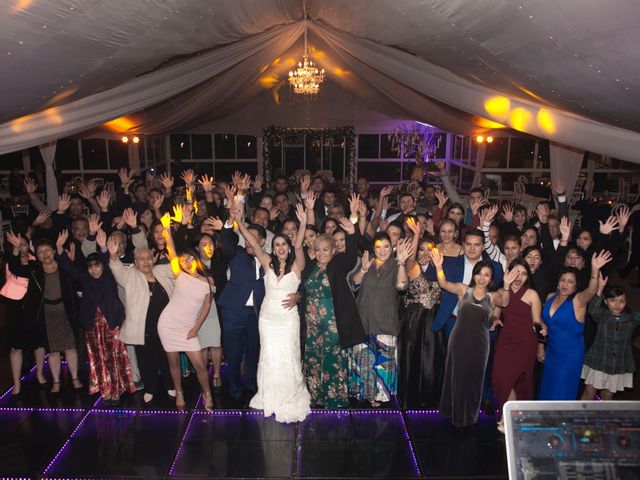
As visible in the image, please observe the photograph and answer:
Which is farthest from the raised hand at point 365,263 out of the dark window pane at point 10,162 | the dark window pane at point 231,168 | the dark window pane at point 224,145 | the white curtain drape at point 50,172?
the dark window pane at point 224,145

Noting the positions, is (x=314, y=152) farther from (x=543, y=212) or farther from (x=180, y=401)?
(x=180, y=401)

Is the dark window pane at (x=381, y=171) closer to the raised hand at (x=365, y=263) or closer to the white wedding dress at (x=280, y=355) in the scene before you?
the raised hand at (x=365, y=263)

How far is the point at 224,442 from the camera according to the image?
3.95m

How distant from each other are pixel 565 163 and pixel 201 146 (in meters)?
9.63

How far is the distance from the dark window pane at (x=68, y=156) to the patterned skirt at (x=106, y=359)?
914 cm

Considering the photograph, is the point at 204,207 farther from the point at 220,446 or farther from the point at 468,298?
the point at 468,298

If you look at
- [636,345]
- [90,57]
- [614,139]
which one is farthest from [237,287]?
[636,345]

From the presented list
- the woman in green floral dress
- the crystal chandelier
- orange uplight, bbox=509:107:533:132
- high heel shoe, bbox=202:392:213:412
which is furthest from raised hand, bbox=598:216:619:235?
the crystal chandelier

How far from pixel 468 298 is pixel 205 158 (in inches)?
460

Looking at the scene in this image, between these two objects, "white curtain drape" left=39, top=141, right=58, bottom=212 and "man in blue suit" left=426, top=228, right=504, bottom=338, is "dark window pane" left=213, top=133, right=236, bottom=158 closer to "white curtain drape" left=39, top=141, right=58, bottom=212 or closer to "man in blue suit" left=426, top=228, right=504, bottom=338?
"white curtain drape" left=39, top=141, right=58, bottom=212

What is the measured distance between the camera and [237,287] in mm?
4375

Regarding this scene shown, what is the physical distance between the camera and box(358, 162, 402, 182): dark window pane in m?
14.7

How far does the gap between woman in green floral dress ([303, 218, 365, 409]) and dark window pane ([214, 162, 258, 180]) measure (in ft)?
34.3

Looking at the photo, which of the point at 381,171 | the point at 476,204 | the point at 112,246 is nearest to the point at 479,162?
the point at 381,171
